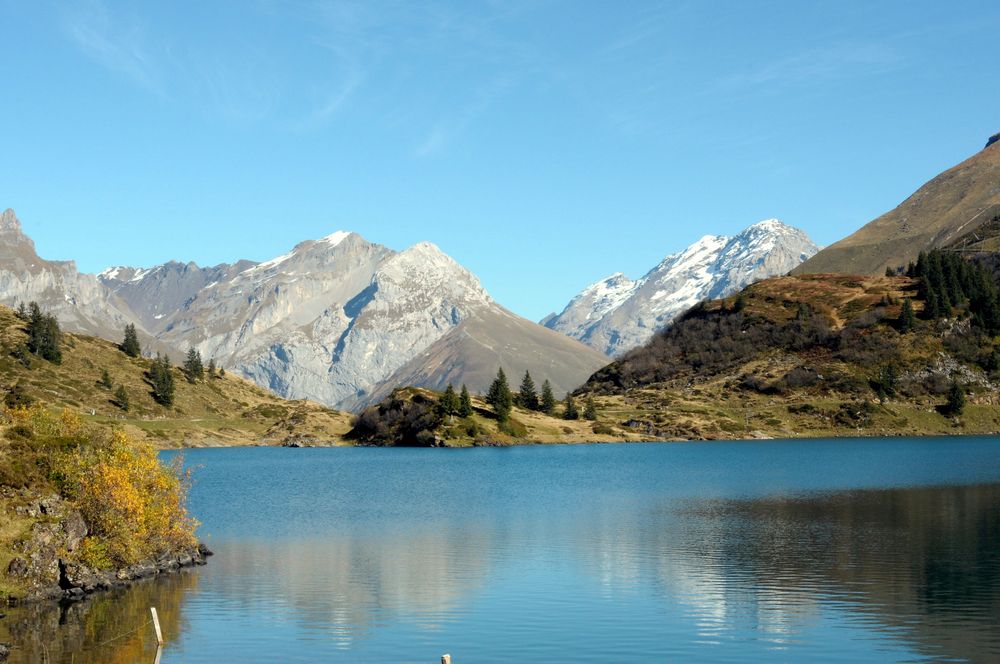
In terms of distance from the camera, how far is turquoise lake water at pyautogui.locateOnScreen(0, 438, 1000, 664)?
147 feet

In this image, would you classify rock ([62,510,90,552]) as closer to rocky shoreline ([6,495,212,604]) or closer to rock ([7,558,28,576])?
rocky shoreline ([6,495,212,604])

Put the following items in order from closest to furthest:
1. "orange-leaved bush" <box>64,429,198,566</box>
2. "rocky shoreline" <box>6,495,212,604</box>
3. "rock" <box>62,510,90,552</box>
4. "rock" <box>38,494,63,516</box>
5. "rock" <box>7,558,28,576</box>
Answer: "rock" <box>7,558,28,576</box> < "rocky shoreline" <box>6,495,212,604</box> < "rock" <box>62,510,90,552</box> < "rock" <box>38,494,63,516</box> < "orange-leaved bush" <box>64,429,198,566</box>

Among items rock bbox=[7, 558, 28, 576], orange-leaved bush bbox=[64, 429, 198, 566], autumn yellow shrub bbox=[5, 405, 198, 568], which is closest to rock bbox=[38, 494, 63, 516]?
autumn yellow shrub bbox=[5, 405, 198, 568]

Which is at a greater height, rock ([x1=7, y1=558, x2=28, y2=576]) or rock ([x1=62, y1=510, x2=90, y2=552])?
rock ([x1=62, y1=510, x2=90, y2=552])

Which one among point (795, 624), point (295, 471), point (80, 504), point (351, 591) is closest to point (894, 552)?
point (795, 624)

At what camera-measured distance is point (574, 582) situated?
59.4 m

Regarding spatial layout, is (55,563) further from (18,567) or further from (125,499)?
(125,499)

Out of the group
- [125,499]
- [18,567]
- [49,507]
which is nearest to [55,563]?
[18,567]

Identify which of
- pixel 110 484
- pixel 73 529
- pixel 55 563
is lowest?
pixel 55 563

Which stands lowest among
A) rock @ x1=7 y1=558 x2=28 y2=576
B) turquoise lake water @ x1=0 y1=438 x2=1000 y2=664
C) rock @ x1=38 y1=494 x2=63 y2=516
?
turquoise lake water @ x1=0 y1=438 x2=1000 y2=664

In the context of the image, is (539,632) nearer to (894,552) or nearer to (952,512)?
(894,552)

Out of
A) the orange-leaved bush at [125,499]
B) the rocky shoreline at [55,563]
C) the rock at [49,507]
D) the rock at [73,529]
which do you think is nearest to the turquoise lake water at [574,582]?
the rocky shoreline at [55,563]

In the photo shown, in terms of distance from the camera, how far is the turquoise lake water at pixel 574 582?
4491cm

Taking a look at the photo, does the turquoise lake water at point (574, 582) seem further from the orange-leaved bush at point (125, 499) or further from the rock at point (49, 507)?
the rock at point (49, 507)
